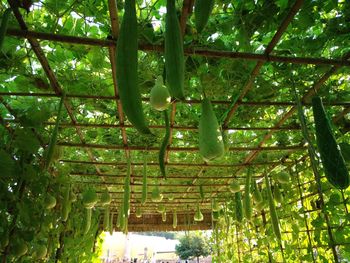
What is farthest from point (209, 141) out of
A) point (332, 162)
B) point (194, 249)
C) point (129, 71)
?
point (194, 249)

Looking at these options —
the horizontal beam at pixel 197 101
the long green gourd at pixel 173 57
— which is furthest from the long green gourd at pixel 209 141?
the horizontal beam at pixel 197 101

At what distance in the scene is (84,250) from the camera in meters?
5.47

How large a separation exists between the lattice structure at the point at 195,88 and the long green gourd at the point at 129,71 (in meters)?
0.62

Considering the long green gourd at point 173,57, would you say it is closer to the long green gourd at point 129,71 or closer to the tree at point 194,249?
the long green gourd at point 129,71

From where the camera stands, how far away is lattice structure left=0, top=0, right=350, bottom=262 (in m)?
1.60

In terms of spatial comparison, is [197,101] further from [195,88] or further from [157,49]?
[157,49]

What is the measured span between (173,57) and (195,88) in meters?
1.76

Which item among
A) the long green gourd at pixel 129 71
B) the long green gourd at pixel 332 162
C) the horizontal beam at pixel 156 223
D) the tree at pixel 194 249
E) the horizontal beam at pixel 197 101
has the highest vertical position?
the tree at pixel 194 249

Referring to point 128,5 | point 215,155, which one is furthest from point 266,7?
point 128,5

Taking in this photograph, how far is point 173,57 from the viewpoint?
44 centimetres

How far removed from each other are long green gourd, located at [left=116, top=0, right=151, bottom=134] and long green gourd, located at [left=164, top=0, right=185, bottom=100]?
0.06 meters

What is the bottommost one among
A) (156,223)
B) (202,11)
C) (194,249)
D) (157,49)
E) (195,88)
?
(202,11)

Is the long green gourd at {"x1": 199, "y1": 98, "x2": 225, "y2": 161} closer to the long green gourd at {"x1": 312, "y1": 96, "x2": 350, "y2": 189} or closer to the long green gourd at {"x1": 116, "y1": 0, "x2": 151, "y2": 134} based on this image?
the long green gourd at {"x1": 312, "y1": 96, "x2": 350, "y2": 189}

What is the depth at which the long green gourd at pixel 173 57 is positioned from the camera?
0.43 metres
